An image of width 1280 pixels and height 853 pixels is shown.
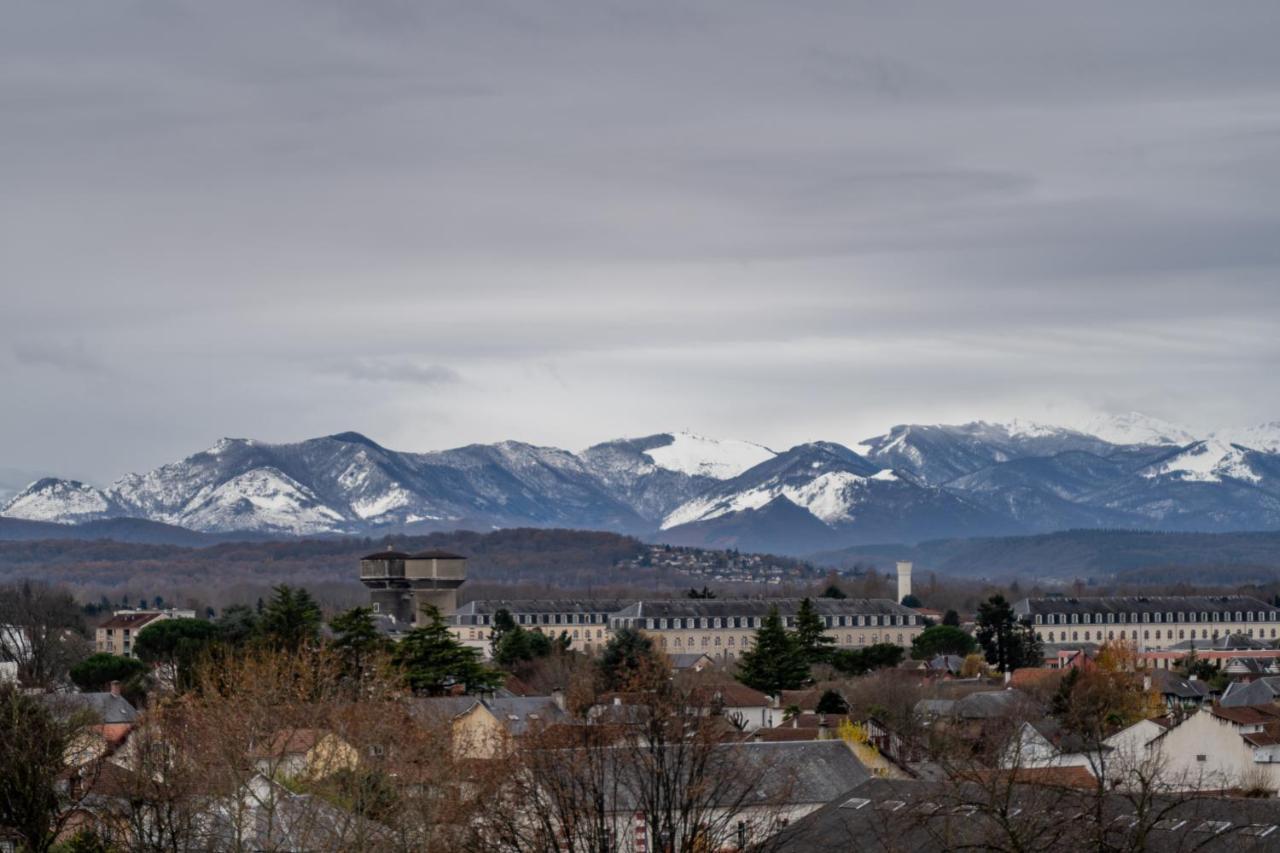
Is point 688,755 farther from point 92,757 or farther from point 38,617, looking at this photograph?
point 38,617

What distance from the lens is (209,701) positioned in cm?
6231

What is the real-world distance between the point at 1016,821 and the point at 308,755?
31533 millimetres

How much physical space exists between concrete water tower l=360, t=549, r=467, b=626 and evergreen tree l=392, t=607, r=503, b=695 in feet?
253

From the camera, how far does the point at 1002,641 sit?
15162 cm

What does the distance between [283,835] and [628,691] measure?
27.2 m

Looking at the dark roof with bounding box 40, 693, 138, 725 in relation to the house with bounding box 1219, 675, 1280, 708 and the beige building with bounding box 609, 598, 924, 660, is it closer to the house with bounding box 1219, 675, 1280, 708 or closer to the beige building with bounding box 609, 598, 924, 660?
the house with bounding box 1219, 675, 1280, 708

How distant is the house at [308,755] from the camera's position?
58844 mm

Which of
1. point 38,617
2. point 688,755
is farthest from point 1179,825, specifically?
point 38,617

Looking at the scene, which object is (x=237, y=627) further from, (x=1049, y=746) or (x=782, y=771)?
(x=782, y=771)

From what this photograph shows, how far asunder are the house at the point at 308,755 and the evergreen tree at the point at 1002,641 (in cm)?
8800

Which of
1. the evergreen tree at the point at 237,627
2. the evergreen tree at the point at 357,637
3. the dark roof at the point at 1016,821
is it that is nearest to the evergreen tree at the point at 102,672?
the evergreen tree at the point at 237,627

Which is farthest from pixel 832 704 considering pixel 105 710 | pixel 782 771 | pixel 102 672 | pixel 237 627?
pixel 102 672

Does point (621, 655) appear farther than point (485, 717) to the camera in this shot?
Yes

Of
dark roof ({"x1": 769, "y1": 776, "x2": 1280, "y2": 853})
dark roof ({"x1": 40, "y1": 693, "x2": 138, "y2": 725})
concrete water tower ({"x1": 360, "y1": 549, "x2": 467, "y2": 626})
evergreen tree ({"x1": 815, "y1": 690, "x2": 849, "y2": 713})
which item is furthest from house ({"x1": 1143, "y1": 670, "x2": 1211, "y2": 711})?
dark roof ({"x1": 769, "y1": 776, "x2": 1280, "y2": 853})
